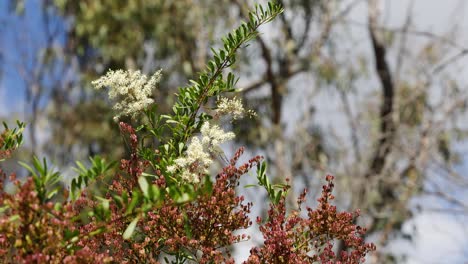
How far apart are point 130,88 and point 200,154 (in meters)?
0.23

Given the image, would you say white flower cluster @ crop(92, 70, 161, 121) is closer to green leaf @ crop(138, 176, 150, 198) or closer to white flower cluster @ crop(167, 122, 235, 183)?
white flower cluster @ crop(167, 122, 235, 183)

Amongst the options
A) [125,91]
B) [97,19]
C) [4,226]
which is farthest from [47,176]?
[97,19]

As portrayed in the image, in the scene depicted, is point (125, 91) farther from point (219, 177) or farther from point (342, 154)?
point (342, 154)

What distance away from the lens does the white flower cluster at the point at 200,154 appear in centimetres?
122

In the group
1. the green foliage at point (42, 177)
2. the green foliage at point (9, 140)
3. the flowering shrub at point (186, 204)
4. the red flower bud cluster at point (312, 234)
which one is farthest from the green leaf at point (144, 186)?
the green foliage at point (9, 140)

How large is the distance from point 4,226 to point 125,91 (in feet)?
1.35

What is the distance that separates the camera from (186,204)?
1231mm

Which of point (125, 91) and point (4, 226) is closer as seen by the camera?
point (4, 226)

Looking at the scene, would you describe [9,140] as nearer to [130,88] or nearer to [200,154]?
→ [130,88]

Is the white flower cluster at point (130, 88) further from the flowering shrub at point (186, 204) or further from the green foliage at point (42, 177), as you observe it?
the green foliage at point (42, 177)

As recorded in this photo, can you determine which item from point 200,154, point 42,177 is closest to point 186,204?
point 200,154

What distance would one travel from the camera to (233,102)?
137 cm

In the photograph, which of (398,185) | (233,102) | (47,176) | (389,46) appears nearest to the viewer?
(47,176)

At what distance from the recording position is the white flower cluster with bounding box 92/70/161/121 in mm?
1339
